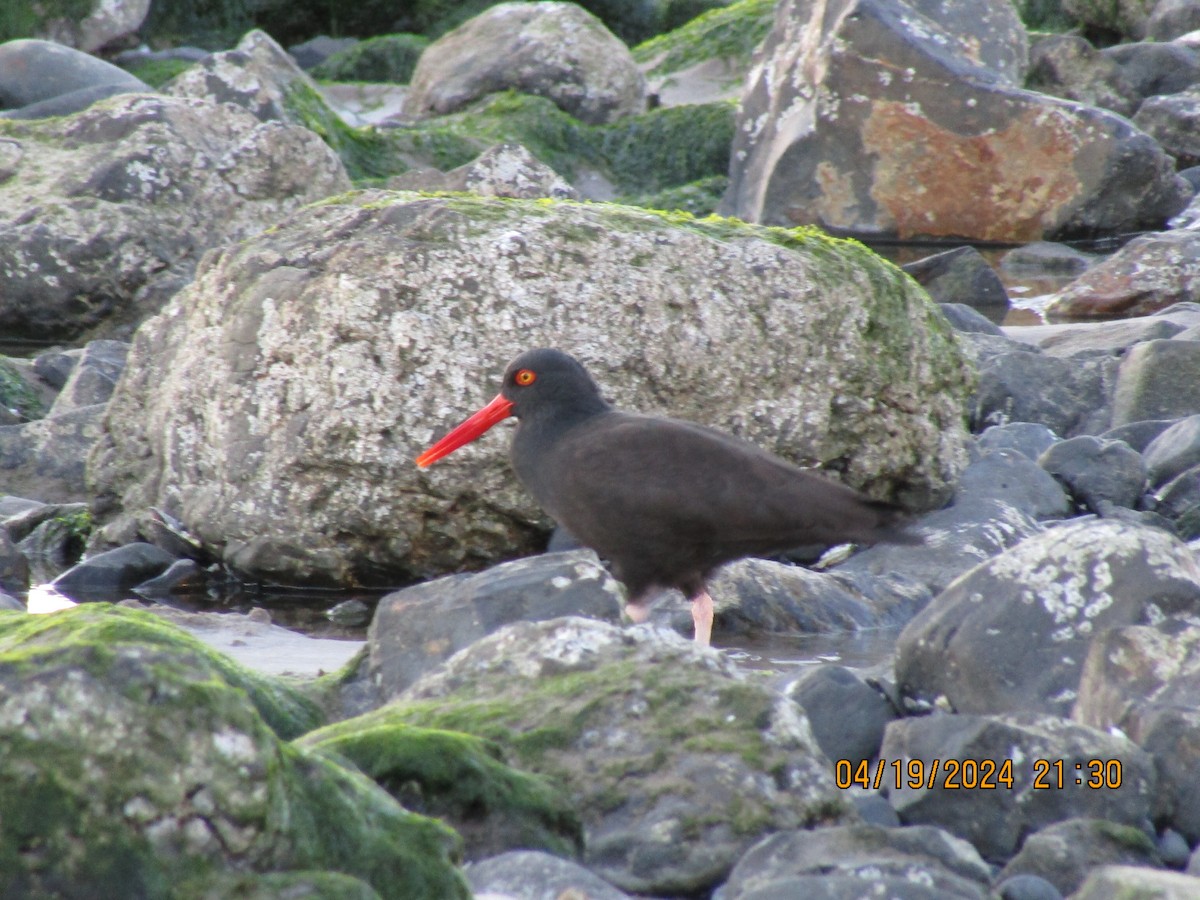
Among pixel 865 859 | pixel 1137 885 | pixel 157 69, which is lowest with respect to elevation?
pixel 157 69

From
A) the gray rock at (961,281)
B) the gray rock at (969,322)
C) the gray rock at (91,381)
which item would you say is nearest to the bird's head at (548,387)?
the gray rock at (91,381)

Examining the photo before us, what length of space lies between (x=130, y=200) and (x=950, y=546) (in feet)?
23.0

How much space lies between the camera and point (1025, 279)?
1279 centimetres

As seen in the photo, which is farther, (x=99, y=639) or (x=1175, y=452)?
(x=1175, y=452)

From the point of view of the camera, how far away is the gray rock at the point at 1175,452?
6.68 metres

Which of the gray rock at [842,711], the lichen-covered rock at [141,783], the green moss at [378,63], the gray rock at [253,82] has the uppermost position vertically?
the lichen-covered rock at [141,783]

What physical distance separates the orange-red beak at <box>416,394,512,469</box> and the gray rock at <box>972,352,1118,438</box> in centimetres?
348

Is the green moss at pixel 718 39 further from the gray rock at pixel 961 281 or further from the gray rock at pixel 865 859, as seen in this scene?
the gray rock at pixel 865 859

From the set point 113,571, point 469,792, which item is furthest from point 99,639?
point 113,571

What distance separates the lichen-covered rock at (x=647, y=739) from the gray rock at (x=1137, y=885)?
69cm

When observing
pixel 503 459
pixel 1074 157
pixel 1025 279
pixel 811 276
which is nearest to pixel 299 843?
pixel 503 459

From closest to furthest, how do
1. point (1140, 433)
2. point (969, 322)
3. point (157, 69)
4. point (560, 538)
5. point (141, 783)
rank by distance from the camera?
point (141, 783) → point (560, 538) → point (1140, 433) → point (969, 322) → point (157, 69)

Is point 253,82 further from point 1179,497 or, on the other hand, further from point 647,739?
point 647,739

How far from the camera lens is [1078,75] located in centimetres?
1928
